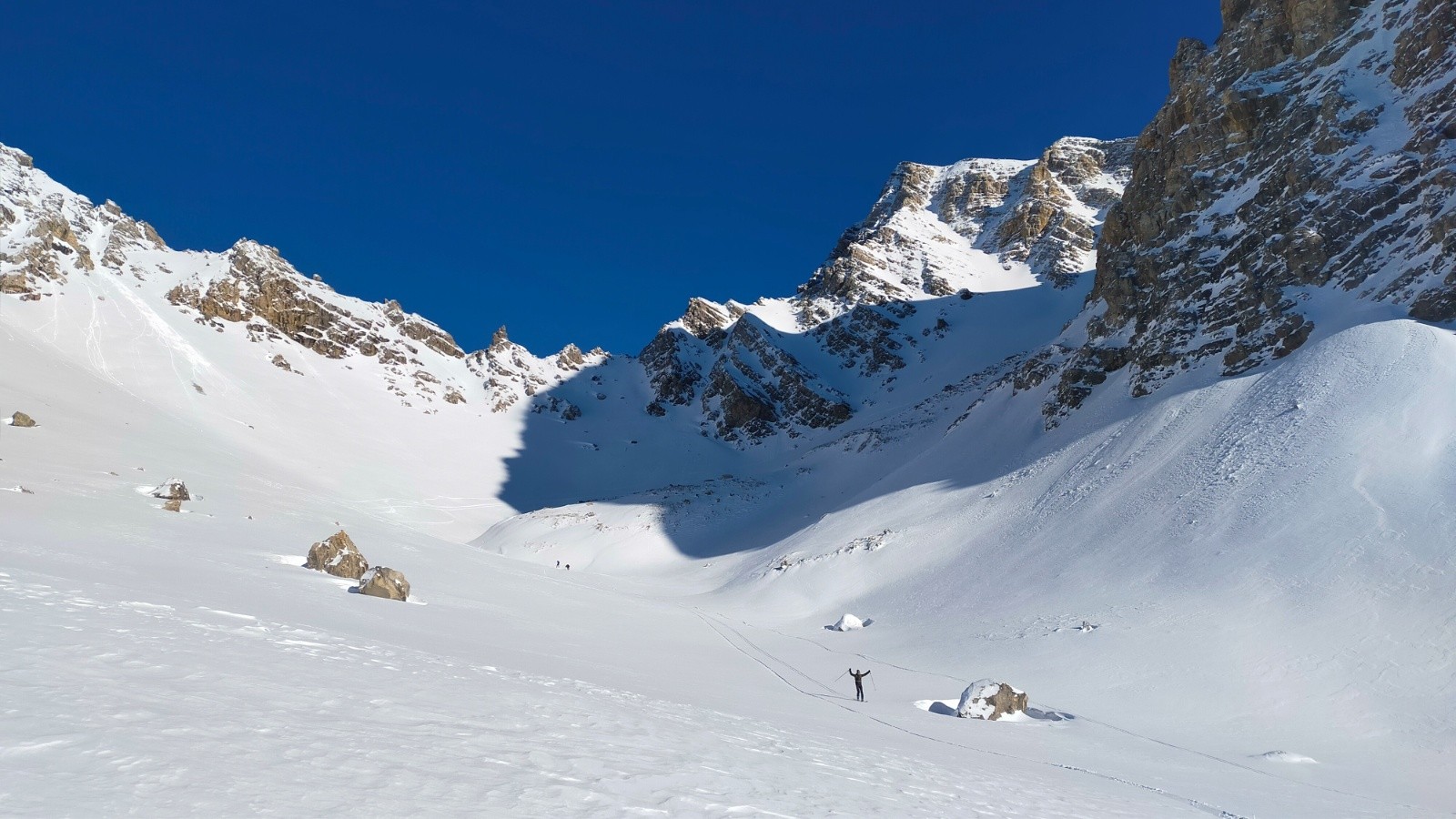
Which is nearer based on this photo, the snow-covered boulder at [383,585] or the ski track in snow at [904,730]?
the ski track in snow at [904,730]

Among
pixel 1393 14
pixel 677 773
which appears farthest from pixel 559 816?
pixel 1393 14

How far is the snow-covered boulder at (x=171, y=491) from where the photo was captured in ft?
90.2

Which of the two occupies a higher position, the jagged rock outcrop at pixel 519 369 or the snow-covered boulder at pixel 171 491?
the jagged rock outcrop at pixel 519 369

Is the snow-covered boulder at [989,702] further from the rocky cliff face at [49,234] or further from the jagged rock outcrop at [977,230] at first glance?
the jagged rock outcrop at [977,230]

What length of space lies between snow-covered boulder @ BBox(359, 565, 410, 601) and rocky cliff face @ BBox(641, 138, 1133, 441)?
93.6 metres

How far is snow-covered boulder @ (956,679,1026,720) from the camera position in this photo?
698 inches

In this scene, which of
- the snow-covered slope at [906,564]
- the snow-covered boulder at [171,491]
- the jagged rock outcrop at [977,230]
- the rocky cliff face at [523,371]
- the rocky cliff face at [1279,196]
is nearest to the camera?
the snow-covered slope at [906,564]

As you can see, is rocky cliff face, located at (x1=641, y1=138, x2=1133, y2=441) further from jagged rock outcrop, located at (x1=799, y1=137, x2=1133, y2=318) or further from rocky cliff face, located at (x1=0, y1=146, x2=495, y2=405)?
rocky cliff face, located at (x1=0, y1=146, x2=495, y2=405)

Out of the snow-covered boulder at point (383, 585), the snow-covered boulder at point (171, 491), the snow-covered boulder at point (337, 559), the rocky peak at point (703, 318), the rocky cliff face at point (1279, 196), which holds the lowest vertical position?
the snow-covered boulder at point (383, 585)

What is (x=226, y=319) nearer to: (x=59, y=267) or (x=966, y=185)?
(x=59, y=267)

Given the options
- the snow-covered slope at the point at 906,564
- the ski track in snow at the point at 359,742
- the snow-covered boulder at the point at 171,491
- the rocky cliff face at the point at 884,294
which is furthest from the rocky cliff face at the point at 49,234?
the ski track in snow at the point at 359,742

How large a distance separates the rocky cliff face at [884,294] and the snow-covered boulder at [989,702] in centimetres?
9206

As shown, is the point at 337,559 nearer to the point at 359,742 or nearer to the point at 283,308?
the point at 359,742

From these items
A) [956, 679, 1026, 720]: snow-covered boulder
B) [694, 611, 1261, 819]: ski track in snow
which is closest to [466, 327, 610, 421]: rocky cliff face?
[694, 611, 1261, 819]: ski track in snow
